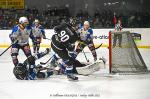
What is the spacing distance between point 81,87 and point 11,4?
900 cm

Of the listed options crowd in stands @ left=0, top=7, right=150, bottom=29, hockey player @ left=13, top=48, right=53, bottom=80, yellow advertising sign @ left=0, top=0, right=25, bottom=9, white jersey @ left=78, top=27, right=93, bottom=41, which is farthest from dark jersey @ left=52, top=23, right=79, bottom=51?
yellow advertising sign @ left=0, top=0, right=25, bottom=9

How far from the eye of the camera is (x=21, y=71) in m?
6.46

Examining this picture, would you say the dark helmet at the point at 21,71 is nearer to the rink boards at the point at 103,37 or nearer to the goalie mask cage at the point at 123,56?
the goalie mask cage at the point at 123,56

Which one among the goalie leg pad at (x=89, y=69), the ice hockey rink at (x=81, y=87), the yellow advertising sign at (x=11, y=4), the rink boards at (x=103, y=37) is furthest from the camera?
the yellow advertising sign at (x=11, y=4)

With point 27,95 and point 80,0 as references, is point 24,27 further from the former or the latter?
point 80,0

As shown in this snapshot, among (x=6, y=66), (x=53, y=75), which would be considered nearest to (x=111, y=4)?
(x=6, y=66)

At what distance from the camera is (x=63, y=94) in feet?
18.0

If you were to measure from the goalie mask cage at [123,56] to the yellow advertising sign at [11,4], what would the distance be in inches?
298

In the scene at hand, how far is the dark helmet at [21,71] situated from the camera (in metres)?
6.41

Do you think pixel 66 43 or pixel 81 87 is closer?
pixel 81 87

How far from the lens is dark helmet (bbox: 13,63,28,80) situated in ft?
21.0

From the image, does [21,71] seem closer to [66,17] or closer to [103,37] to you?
[103,37]

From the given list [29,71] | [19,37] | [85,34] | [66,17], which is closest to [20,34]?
[19,37]

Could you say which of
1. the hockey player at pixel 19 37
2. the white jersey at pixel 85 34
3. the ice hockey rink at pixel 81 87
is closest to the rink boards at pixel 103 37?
the white jersey at pixel 85 34
